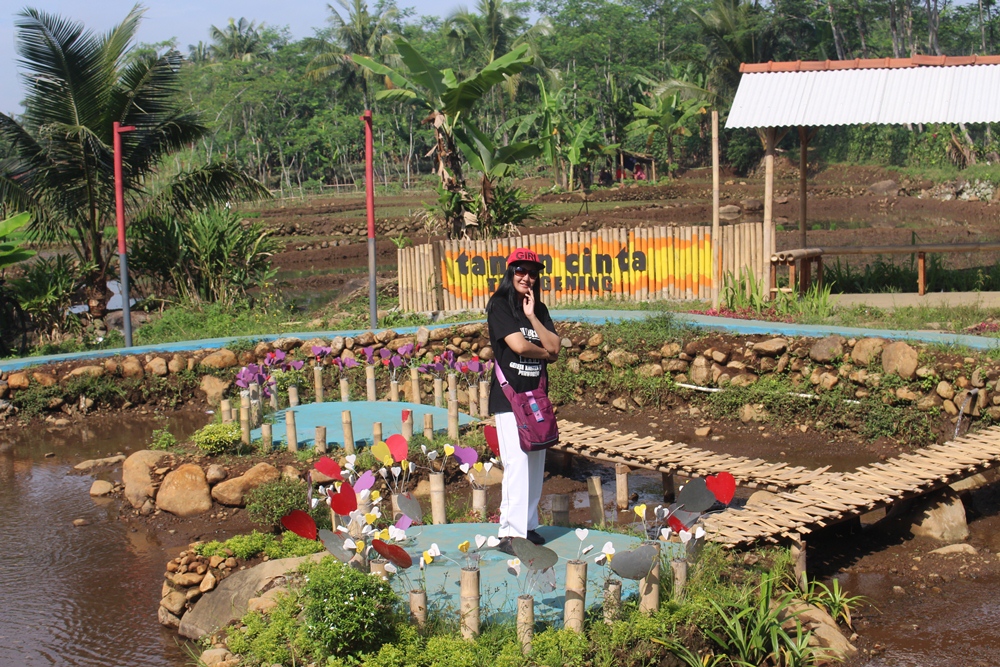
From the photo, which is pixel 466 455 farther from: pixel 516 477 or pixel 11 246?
pixel 11 246

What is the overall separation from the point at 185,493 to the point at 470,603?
4.32 meters

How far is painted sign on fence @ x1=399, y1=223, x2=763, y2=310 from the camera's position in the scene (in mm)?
13461

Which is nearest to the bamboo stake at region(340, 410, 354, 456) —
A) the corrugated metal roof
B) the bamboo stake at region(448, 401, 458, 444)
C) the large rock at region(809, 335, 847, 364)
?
the bamboo stake at region(448, 401, 458, 444)

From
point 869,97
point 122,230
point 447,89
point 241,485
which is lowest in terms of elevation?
point 241,485

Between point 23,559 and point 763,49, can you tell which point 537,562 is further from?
point 763,49

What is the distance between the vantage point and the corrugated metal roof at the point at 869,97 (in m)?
11.8

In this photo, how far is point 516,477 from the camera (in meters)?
5.61

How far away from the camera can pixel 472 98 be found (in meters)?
15.3

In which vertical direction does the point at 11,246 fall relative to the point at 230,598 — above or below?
above

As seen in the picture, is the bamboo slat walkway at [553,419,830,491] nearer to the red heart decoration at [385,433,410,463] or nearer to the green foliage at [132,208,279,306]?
the red heart decoration at [385,433,410,463]

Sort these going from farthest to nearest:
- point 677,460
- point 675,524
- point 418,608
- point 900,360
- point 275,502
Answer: point 900,360 → point 677,460 → point 275,502 → point 675,524 → point 418,608

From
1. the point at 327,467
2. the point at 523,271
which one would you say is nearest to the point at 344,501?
the point at 327,467

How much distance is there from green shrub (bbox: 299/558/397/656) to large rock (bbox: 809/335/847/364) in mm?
6569

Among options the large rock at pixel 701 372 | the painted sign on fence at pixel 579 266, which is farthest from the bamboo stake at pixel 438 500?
the painted sign on fence at pixel 579 266
